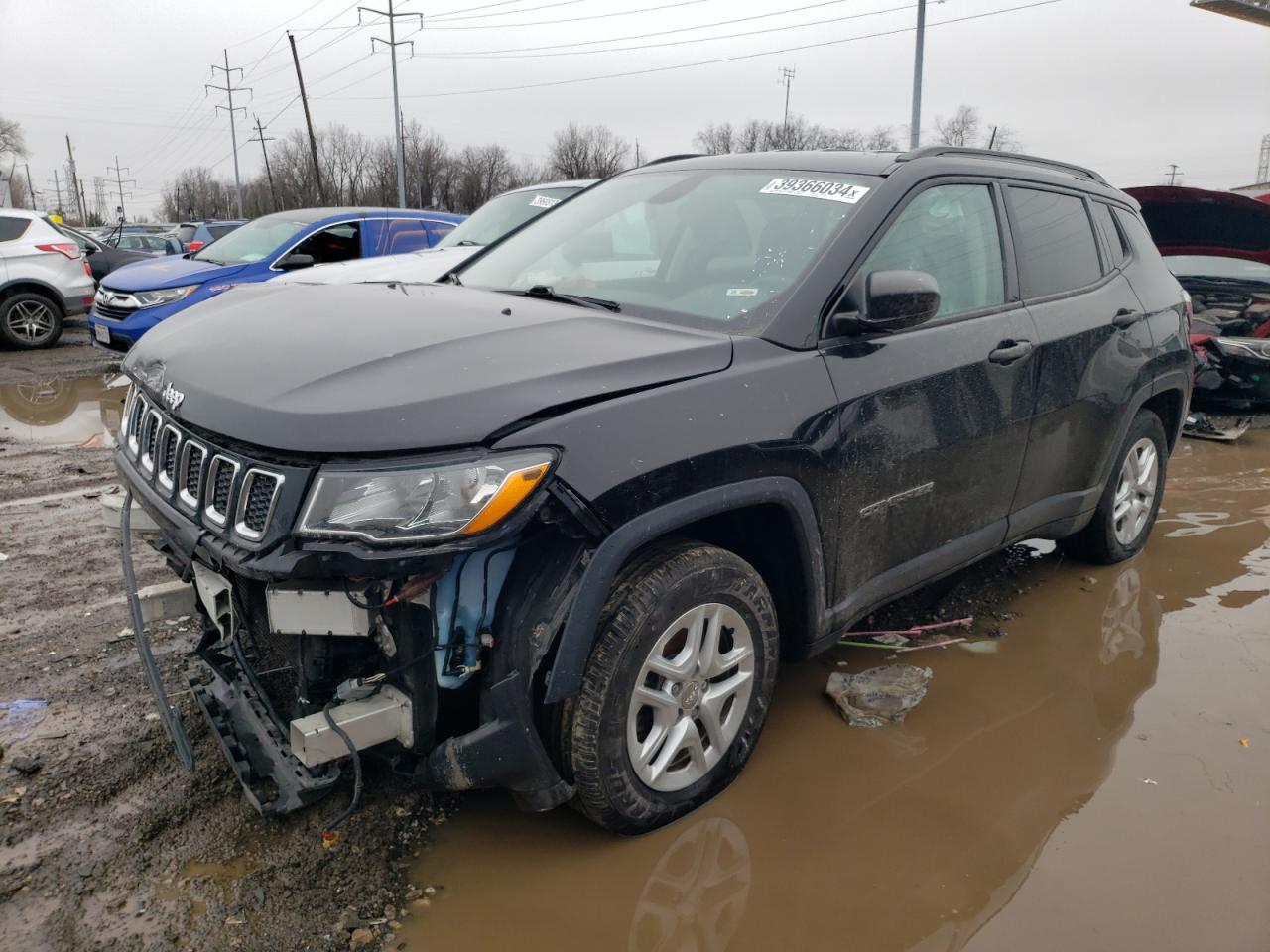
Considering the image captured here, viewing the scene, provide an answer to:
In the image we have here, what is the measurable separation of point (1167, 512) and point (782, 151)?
12.7 feet

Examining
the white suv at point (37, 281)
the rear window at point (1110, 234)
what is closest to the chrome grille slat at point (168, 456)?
the rear window at point (1110, 234)

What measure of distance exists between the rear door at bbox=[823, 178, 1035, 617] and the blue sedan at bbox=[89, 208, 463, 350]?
6.90 meters

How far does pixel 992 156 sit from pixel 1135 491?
195 cm

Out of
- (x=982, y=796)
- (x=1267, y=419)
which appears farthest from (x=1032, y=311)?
(x=1267, y=419)

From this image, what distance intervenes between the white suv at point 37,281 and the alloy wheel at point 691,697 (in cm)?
1197

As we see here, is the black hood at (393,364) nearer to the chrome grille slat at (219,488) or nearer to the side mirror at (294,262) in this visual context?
the chrome grille slat at (219,488)

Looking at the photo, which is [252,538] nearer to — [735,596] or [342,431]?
[342,431]

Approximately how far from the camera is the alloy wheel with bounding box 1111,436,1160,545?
14.8ft

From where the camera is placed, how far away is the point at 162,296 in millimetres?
8969

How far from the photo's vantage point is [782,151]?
355 cm

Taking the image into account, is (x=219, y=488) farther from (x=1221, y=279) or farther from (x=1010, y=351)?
(x=1221, y=279)

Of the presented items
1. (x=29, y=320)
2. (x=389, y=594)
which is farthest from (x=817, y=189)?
(x=29, y=320)

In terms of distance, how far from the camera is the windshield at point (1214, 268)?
886 centimetres

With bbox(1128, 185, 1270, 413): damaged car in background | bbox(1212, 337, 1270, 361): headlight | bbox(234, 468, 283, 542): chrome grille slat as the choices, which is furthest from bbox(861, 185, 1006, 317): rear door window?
bbox(1212, 337, 1270, 361): headlight
